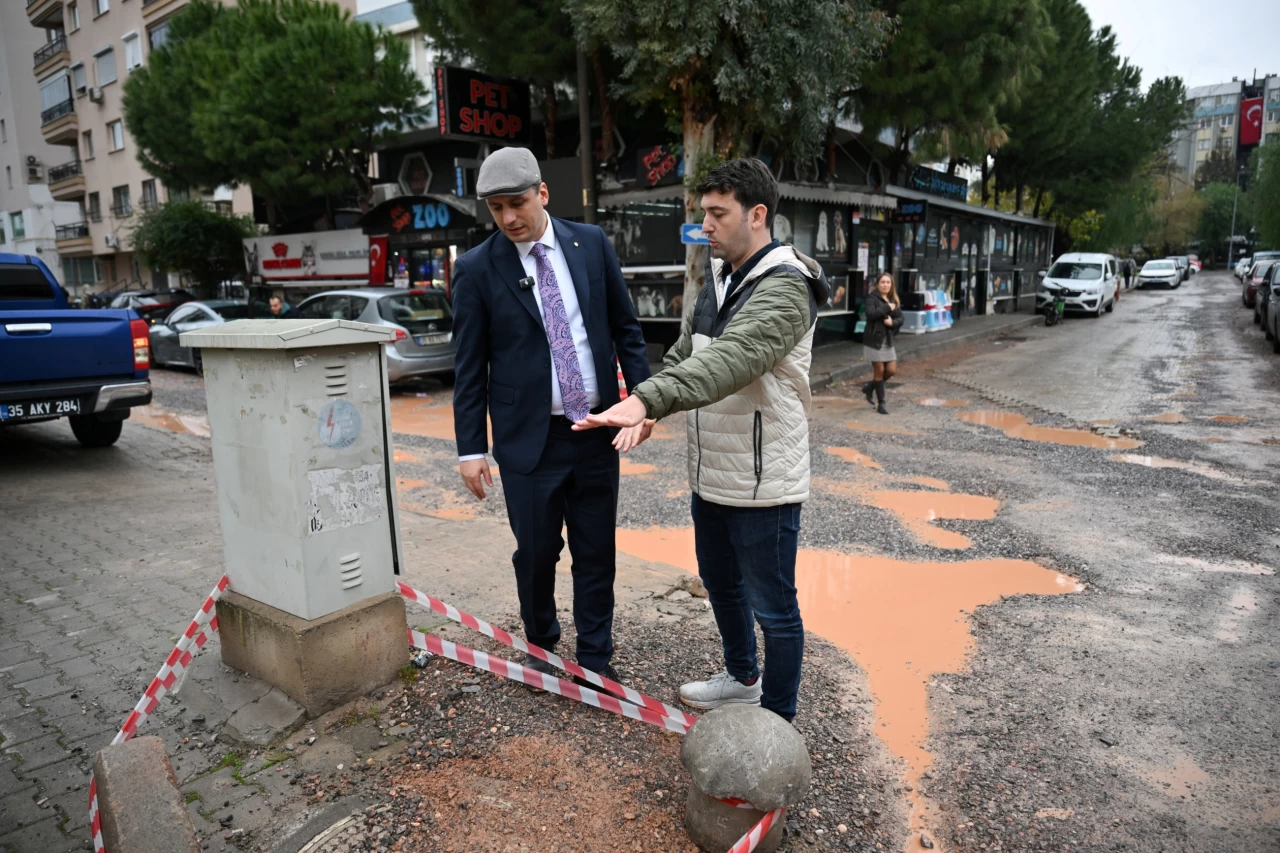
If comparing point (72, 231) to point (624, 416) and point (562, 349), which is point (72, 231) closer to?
point (562, 349)

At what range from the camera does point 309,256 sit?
21.9 metres

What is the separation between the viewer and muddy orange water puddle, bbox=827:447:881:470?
25.7 ft

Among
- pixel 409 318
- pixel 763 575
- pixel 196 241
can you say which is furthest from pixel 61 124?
pixel 763 575

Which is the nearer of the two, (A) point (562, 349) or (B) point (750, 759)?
(B) point (750, 759)

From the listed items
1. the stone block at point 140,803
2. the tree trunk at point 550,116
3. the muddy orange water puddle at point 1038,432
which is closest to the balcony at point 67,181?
the tree trunk at point 550,116

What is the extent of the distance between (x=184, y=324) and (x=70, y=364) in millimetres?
9679

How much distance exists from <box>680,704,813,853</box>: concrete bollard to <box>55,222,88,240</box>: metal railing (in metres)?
A: 45.8

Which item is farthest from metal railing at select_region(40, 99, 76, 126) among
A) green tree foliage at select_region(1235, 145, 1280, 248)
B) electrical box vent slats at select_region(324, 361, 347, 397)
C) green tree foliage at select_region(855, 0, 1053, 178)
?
green tree foliage at select_region(1235, 145, 1280, 248)

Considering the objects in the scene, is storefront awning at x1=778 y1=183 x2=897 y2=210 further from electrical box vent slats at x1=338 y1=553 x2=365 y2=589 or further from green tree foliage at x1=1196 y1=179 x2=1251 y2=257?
green tree foliage at x1=1196 y1=179 x2=1251 y2=257

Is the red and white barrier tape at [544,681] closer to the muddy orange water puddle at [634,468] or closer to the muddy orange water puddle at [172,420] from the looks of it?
the muddy orange water puddle at [634,468]

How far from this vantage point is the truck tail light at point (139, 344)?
→ 7520mm

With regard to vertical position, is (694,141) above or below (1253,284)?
above

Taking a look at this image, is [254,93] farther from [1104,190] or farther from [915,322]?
[1104,190]

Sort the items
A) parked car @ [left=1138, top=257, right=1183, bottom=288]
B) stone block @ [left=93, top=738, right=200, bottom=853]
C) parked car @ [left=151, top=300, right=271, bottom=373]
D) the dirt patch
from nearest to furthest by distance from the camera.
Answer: stone block @ [left=93, top=738, right=200, bottom=853], the dirt patch, parked car @ [left=151, top=300, right=271, bottom=373], parked car @ [left=1138, top=257, right=1183, bottom=288]
